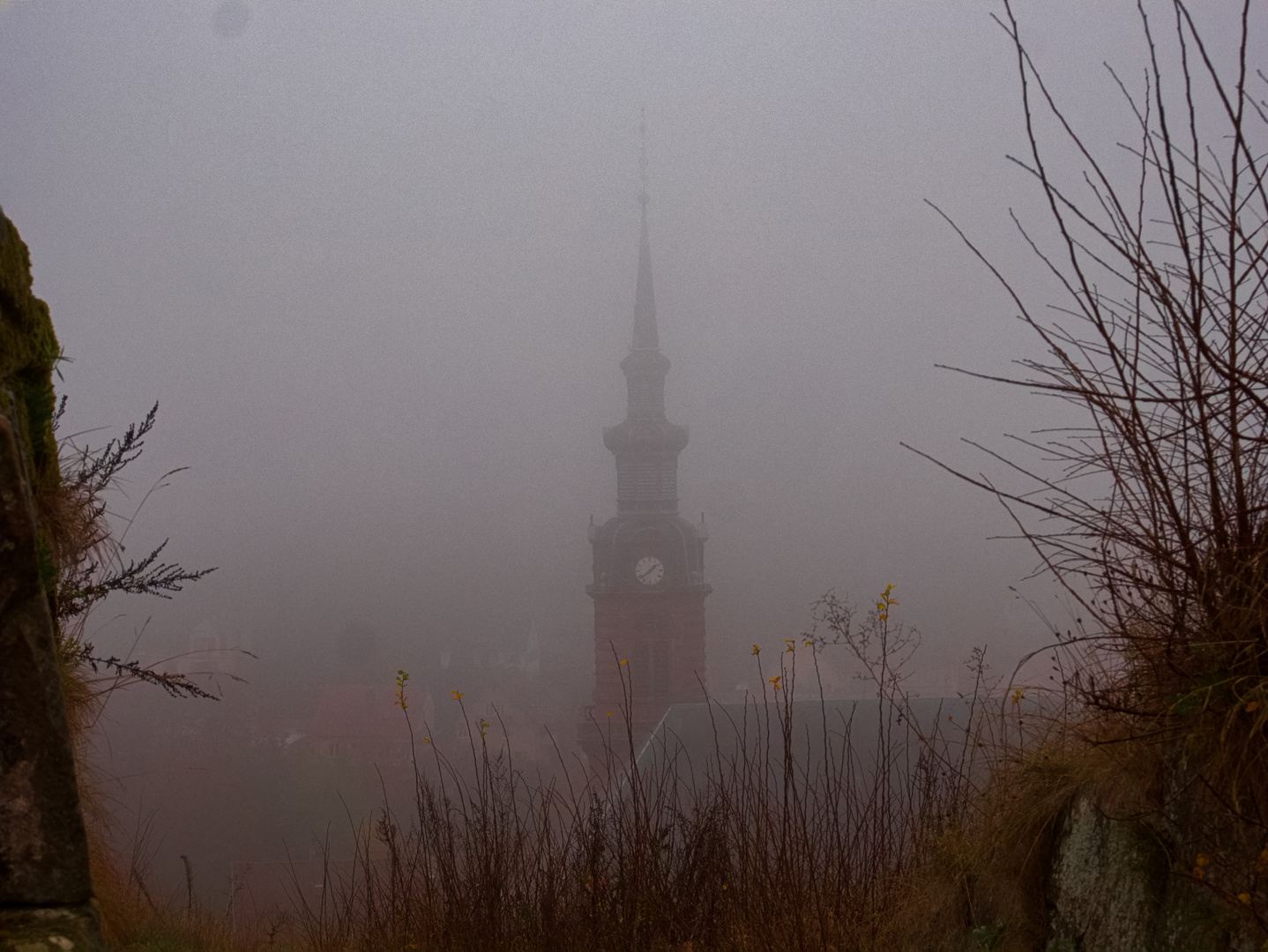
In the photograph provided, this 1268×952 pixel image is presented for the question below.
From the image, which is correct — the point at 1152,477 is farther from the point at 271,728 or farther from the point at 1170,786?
the point at 271,728

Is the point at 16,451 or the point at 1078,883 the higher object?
the point at 16,451

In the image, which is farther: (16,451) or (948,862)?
(948,862)

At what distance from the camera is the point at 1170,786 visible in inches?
86.0

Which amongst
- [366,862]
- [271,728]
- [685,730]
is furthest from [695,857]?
[271,728]

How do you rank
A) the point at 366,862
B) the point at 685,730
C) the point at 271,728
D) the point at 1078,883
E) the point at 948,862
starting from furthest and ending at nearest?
the point at 271,728 → the point at 685,730 → the point at 366,862 → the point at 948,862 → the point at 1078,883

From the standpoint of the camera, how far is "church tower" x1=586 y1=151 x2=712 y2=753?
1655 inches

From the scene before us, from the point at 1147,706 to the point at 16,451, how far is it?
246 centimetres

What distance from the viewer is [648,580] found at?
42.3 meters

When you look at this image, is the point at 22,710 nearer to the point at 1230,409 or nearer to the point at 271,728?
the point at 1230,409

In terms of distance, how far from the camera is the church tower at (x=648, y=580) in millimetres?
42031

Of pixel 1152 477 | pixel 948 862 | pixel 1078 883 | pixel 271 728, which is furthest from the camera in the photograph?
pixel 271 728

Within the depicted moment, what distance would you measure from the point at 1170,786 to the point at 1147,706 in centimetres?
18

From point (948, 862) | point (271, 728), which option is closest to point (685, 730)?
point (271, 728)

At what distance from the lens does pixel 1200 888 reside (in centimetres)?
205
